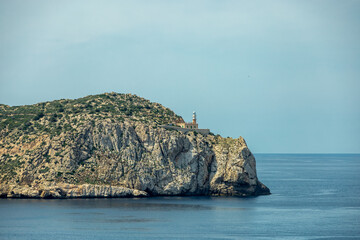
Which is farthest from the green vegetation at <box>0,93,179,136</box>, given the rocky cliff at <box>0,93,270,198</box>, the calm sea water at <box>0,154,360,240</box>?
the calm sea water at <box>0,154,360,240</box>

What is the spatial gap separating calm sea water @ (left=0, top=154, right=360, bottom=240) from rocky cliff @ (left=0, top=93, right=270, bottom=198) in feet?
14.3

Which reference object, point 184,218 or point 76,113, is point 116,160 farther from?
point 184,218

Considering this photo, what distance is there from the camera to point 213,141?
15150cm

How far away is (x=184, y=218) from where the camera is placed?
114m

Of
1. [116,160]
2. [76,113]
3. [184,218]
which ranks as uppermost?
[76,113]

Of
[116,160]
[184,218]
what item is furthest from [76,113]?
[184,218]

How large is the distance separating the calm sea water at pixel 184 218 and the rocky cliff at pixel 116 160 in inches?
172

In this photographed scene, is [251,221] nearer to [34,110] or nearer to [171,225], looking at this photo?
[171,225]

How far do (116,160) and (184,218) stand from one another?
107 feet

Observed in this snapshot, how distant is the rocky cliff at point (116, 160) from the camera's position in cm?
13650

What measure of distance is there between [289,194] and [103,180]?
49610 millimetres

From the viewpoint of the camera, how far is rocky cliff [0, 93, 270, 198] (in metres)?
136

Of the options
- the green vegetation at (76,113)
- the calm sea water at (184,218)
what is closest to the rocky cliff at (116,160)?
the green vegetation at (76,113)

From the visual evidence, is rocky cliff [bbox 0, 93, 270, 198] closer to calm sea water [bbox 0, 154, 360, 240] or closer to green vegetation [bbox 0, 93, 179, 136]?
green vegetation [bbox 0, 93, 179, 136]
